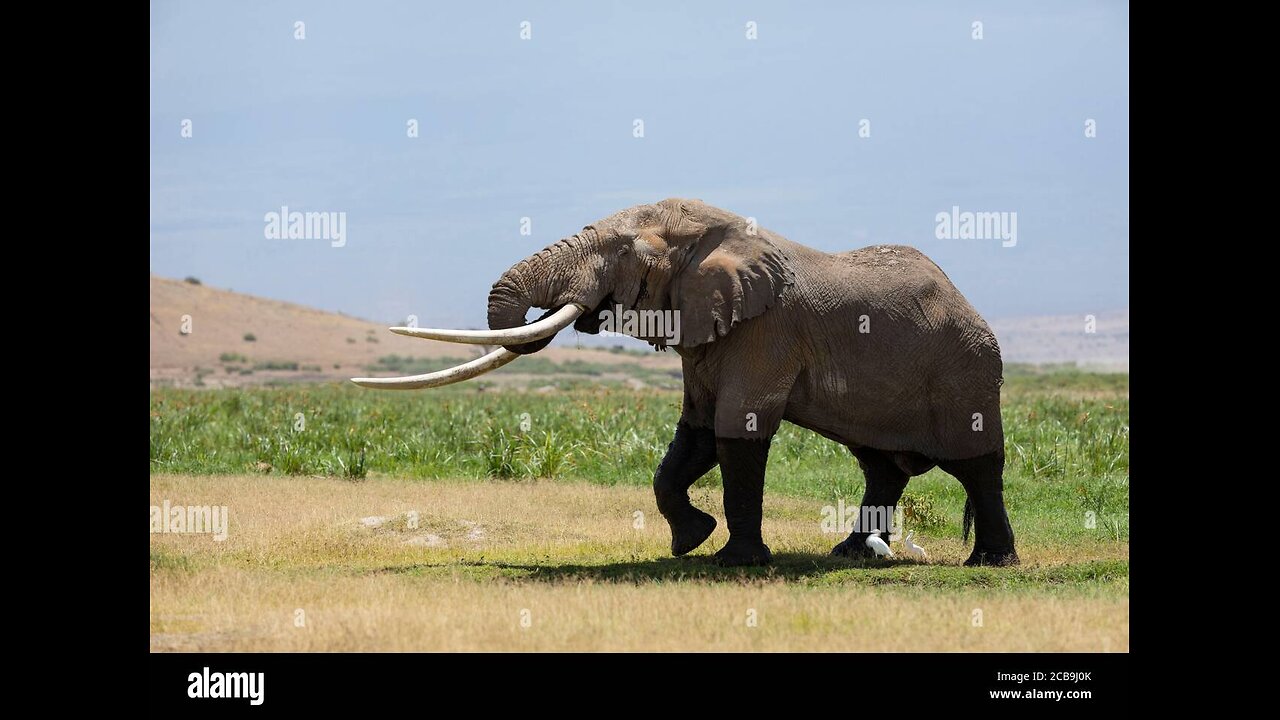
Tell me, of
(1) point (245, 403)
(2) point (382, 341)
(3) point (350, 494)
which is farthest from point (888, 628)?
(2) point (382, 341)

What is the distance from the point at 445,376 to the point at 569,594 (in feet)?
6.87

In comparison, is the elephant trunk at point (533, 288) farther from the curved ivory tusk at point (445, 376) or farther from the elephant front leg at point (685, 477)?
the elephant front leg at point (685, 477)

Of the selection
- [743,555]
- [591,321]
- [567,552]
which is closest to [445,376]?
[591,321]

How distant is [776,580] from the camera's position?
1304 cm

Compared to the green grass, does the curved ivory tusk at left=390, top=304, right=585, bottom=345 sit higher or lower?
higher

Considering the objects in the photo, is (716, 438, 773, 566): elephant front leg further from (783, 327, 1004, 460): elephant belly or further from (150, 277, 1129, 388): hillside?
(150, 277, 1129, 388): hillside

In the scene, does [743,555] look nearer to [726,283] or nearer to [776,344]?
[776,344]

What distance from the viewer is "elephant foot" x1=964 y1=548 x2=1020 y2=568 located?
555 inches

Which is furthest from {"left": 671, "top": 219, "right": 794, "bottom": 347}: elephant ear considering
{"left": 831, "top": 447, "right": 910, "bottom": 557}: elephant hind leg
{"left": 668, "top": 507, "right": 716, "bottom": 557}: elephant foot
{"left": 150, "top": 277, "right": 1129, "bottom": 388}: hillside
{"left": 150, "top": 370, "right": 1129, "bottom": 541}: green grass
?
{"left": 150, "top": 277, "right": 1129, "bottom": 388}: hillside

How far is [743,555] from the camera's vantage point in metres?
13.7

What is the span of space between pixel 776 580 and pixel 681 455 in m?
1.71

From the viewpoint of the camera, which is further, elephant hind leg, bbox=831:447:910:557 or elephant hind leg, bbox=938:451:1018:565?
elephant hind leg, bbox=831:447:910:557

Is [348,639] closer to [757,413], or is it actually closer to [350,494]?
[757,413]

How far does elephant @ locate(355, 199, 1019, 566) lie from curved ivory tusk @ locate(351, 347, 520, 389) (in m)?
0.04
